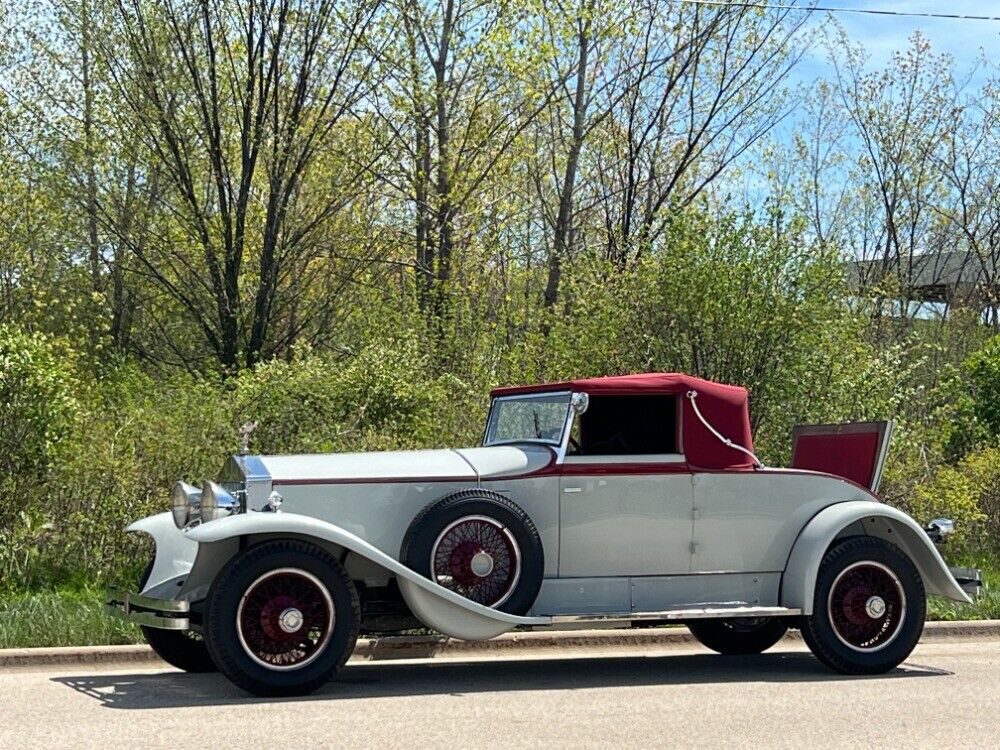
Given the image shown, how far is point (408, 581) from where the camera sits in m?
8.68

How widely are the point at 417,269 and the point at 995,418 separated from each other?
9946mm

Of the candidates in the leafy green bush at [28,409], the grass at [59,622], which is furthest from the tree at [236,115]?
the grass at [59,622]

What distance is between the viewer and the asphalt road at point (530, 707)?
7254 mm

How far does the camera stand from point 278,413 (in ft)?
53.6

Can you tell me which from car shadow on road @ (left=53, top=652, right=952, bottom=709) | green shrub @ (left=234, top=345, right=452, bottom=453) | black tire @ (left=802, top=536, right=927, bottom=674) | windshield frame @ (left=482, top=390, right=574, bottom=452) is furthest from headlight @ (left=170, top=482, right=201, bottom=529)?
green shrub @ (left=234, top=345, right=452, bottom=453)

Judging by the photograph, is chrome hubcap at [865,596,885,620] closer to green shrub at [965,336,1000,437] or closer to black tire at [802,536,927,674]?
black tire at [802,536,927,674]

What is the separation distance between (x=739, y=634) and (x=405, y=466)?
10.5ft

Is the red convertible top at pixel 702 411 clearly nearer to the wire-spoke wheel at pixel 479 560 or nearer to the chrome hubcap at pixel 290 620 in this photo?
the wire-spoke wheel at pixel 479 560

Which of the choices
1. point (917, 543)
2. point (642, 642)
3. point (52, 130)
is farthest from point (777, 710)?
point (52, 130)

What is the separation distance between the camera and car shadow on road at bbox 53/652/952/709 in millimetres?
8703

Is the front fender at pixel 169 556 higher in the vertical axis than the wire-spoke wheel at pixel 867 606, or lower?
higher

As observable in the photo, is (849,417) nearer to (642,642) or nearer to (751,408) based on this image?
(751,408)

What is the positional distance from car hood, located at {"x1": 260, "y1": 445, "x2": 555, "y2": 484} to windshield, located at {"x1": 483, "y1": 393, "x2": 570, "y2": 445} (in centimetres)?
21

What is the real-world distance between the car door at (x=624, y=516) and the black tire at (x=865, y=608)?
3.22 ft
